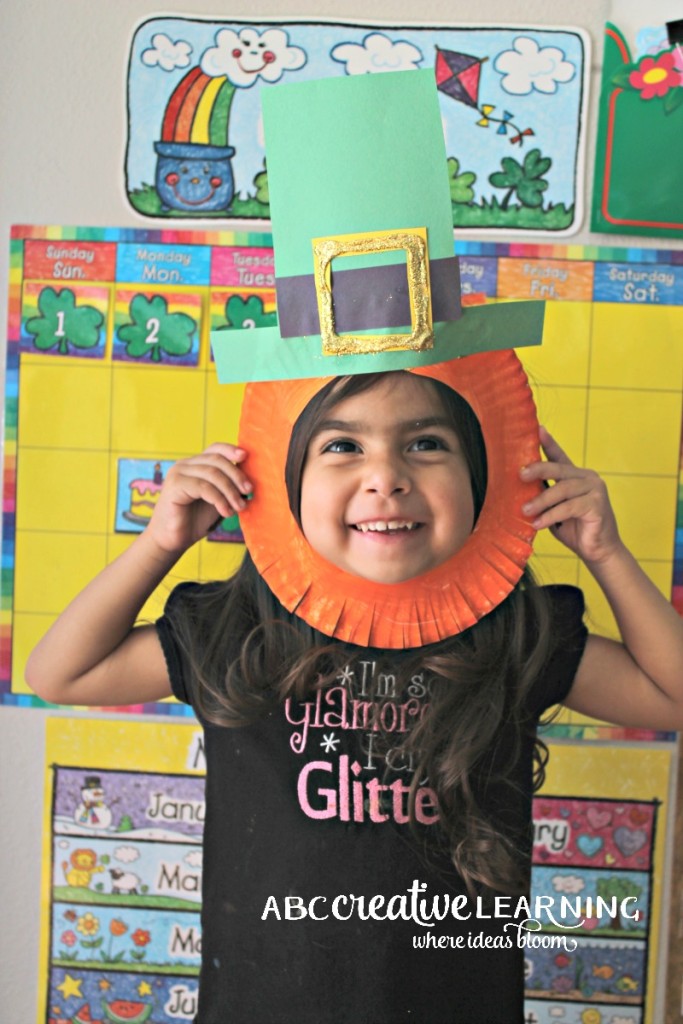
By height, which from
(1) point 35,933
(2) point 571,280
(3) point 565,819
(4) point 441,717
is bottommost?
(1) point 35,933

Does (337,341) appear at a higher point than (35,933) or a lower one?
higher

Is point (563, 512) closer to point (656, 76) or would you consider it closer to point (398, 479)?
point (398, 479)

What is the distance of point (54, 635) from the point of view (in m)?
0.92

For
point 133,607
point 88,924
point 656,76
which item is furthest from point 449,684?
point 656,76

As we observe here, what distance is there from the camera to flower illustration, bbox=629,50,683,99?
1.10 metres

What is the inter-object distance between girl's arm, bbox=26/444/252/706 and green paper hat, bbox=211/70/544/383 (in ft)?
0.56

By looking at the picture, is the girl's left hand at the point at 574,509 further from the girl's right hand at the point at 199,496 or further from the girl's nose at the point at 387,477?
the girl's right hand at the point at 199,496

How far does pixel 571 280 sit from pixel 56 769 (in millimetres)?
919

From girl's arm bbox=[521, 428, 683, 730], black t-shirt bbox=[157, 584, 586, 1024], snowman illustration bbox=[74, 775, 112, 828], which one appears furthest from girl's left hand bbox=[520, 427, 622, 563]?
snowman illustration bbox=[74, 775, 112, 828]

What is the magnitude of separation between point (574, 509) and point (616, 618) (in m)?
0.13

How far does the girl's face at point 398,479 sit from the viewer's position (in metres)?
0.77

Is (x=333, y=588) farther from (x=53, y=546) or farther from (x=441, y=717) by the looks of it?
(x=53, y=546)


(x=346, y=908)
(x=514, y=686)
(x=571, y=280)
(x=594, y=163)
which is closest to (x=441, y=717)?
(x=514, y=686)

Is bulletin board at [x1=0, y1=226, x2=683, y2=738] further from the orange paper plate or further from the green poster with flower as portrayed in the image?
the orange paper plate
